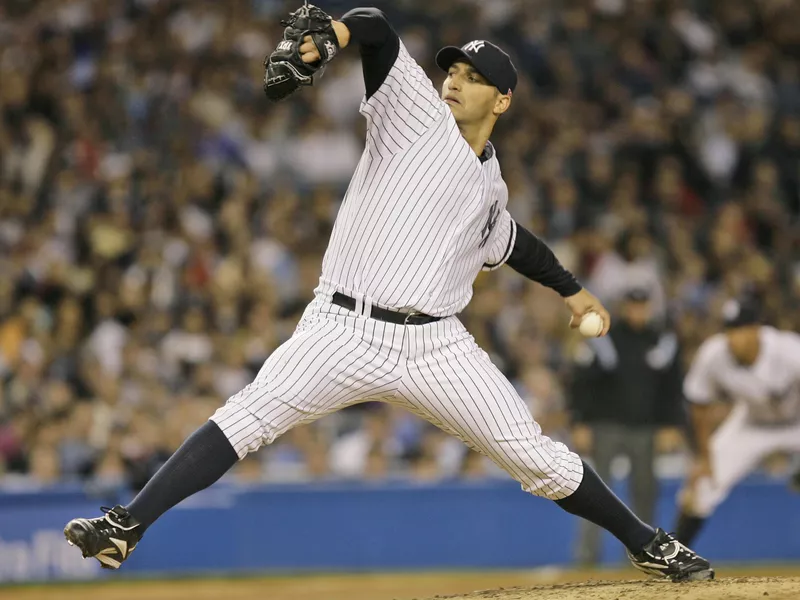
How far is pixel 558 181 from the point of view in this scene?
43.0 ft

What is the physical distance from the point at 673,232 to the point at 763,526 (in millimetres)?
3447

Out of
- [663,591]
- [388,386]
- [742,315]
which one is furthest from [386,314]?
[742,315]

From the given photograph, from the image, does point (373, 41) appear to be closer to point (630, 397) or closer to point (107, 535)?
point (107, 535)

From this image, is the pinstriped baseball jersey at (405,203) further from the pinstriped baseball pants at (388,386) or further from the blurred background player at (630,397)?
the blurred background player at (630,397)

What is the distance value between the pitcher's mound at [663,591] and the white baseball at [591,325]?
1038mm

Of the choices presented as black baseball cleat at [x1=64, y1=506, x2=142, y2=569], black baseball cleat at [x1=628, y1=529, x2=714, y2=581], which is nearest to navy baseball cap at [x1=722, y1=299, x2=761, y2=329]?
black baseball cleat at [x1=628, y1=529, x2=714, y2=581]

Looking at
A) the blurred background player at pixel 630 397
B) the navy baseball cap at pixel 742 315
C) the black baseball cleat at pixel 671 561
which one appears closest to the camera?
the black baseball cleat at pixel 671 561

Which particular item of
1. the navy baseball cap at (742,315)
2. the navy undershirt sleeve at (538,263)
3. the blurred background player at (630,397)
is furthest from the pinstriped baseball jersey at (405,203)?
the blurred background player at (630,397)

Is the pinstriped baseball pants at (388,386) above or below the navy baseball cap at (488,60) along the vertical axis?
below

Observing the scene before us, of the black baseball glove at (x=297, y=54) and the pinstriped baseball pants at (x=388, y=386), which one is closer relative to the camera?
the black baseball glove at (x=297, y=54)

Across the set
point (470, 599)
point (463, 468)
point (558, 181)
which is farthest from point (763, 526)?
point (470, 599)

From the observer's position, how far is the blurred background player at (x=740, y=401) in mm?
8719

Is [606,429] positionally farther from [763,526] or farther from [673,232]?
[673,232]

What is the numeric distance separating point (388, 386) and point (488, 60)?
4.18 feet
